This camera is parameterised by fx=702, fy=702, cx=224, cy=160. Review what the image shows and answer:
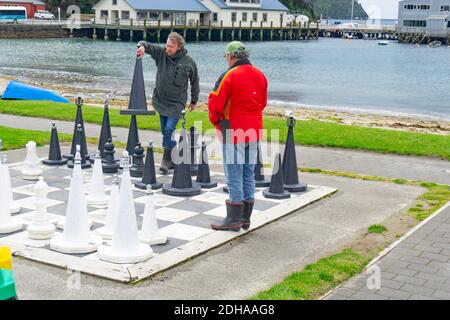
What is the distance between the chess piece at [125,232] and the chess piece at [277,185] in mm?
3092

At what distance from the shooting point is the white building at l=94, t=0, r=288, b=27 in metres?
96.6

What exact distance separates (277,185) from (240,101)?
84.0 inches

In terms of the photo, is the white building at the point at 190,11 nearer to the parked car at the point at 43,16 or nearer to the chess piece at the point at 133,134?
the parked car at the point at 43,16

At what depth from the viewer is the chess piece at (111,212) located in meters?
6.96

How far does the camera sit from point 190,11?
99562mm

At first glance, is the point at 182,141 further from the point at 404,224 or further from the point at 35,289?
the point at 35,289

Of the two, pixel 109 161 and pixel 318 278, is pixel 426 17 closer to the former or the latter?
pixel 109 161

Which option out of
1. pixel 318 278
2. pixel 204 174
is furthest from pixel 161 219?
pixel 318 278

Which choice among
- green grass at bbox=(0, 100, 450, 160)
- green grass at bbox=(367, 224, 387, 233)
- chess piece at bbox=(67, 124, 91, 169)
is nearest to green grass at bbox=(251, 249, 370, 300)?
green grass at bbox=(367, 224, 387, 233)

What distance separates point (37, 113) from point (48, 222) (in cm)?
1072

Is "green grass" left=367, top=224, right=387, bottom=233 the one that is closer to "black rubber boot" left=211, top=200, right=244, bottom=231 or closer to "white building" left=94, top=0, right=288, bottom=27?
"black rubber boot" left=211, top=200, right=244, bottom=231

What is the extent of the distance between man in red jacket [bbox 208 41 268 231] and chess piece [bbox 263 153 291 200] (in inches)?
59.6

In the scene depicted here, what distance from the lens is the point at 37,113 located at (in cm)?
1742
